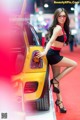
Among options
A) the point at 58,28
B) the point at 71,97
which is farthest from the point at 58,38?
the point at 71,97

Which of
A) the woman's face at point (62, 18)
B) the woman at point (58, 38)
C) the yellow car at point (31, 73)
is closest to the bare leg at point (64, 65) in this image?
the woman at point (58, 38)

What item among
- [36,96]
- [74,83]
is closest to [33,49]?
[36,96]

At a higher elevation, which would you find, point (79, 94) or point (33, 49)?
point (33, 49)

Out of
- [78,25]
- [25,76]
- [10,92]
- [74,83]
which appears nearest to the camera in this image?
[10,92]

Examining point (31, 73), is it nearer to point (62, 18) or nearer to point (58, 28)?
point (58, 28)

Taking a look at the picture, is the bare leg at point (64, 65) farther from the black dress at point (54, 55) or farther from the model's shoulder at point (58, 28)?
the model's shoulder at point (58, 28)

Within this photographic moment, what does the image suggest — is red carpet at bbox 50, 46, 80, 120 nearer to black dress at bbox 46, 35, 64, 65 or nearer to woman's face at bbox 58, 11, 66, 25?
black dress at bbox 46, 35, 64, 65

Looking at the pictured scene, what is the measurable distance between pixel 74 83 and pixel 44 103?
268 centimetres

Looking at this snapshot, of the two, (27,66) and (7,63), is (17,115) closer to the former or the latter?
(7,63)

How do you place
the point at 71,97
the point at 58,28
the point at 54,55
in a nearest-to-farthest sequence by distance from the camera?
1. the point at 58,28
2. the point at 54,55
3. the point at 71,97

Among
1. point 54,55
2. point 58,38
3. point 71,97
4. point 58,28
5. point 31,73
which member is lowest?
point 71,97

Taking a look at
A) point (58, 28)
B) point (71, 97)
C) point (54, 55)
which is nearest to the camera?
point (58, 28)

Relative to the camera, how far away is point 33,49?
3.72 meters

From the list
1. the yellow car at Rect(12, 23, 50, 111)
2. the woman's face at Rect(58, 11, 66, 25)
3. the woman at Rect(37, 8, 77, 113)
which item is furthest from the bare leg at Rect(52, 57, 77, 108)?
the woman's face at Rect(58, 11, 66, 25)
